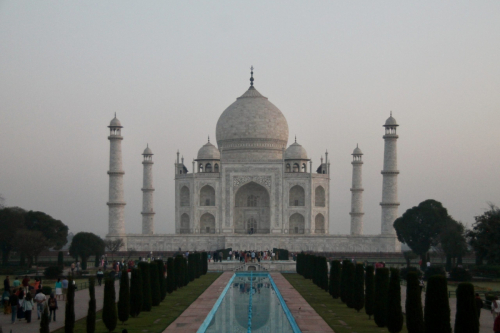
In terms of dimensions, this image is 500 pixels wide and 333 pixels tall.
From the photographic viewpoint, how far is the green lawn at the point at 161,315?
12.8 metres

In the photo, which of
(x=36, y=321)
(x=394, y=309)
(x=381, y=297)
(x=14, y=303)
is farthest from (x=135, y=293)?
Answer: (x=394, y=309)

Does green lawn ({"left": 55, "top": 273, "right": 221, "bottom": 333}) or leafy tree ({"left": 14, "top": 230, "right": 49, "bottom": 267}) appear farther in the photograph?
leafy tree ({"left": 14, "top": 230, "right": 49, "bottom": 267})

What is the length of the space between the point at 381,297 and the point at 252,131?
101 feet

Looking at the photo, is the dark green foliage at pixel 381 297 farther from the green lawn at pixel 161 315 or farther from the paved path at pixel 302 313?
the green lawn at pixel 161 315

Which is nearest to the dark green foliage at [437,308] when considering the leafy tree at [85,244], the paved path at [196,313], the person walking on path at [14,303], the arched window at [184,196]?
the paved path at [196,313]

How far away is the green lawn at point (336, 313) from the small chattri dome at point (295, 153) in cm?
2187

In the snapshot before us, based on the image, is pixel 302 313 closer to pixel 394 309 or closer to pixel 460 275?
pixel 394 309

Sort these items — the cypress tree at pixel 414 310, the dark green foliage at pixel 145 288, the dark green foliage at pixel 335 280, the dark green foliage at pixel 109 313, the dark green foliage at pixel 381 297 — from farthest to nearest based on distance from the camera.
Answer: the dark green foliage at pixel 335 280 < the dark green foliage at pixel 145 288 < the dark green foliage at pixel 381 297 < the dark green foliage at pixel 109 313 < the cypress tree at pixel 414 310

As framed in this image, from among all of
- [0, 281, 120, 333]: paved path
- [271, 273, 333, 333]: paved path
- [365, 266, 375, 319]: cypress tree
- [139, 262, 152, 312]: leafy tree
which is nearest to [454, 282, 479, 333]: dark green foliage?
[271, 273, 333, 333]: paved path

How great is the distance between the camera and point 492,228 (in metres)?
24.5

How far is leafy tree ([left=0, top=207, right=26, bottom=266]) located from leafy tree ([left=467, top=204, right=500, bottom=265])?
57.5 ft

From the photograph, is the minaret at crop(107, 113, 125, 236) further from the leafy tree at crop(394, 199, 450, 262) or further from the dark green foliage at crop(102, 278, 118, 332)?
the dark green foliage at crop(102, 278, 118, 332)

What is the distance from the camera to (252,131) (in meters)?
43.6

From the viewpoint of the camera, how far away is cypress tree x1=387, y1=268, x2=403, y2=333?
12.1 m
